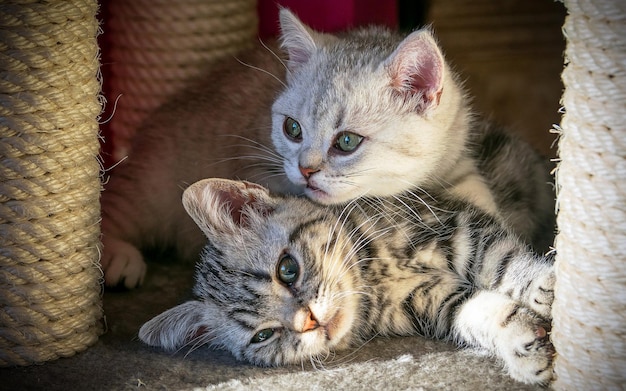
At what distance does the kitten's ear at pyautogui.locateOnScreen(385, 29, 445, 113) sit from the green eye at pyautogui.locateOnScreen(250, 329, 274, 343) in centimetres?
73

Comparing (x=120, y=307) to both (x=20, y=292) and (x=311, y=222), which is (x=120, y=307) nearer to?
(x=20, y=292)

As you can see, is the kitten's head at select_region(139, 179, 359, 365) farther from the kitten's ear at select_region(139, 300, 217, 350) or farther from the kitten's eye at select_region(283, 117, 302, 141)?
the kitten's eye at select_region(283, 117, 302, 141)

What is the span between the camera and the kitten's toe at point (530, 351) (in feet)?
5.07

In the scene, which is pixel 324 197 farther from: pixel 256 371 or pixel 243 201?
pixel 256 371

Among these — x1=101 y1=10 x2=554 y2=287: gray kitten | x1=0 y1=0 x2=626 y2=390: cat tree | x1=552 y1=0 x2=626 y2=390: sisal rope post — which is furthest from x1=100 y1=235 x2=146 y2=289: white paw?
x1=552 y1=0 x2=626 y2=390: sisal rope post

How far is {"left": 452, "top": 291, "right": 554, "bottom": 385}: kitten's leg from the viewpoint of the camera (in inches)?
61.1

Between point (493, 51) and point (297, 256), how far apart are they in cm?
235

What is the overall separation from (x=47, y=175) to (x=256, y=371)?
2.20 feet

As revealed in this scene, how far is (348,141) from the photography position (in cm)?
193

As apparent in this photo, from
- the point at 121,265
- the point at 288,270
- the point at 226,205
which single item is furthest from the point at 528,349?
the point at 121,265

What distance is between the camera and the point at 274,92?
241cm

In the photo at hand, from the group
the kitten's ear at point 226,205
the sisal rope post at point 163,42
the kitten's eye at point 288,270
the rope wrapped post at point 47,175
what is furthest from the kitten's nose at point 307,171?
the sisal rope post at point 163,42

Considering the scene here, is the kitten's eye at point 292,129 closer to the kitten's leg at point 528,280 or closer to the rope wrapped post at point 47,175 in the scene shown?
the rope wrapped post at point 47,175

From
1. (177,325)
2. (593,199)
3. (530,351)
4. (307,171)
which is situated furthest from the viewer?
(307,171)
